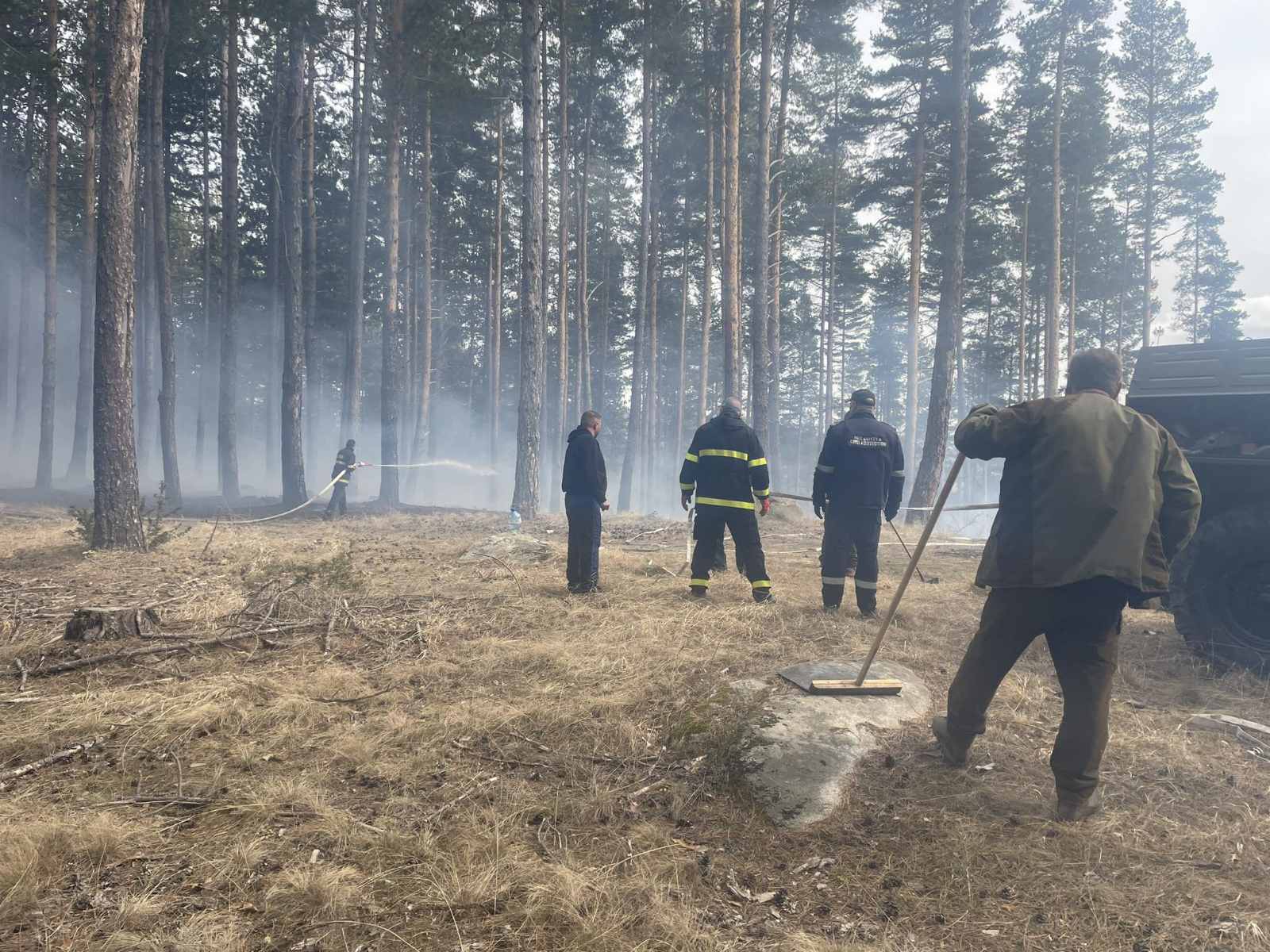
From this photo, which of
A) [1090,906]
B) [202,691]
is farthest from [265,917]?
[1090,906]

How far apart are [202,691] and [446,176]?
27023mm

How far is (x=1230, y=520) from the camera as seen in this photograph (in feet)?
16.5

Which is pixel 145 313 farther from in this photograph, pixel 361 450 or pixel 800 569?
pixel 800 569

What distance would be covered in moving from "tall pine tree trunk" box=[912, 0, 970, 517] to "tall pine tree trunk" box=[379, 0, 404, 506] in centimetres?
1265

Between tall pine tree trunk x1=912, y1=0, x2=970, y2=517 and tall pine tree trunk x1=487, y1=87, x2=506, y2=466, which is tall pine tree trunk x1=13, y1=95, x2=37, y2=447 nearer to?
tall pine tree trunk x1=487, y1=87, x2=506, y2=466

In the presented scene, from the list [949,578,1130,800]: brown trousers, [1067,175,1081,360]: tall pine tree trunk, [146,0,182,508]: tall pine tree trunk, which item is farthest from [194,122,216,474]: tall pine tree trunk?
[1067,175,1081,360]: tall pine tree trunk

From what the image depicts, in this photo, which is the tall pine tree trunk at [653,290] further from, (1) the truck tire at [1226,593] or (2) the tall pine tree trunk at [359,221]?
(1) the truck tire at [1226,593]

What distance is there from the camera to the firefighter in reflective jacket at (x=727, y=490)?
7.32 meters

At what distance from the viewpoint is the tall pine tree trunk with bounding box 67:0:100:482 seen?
14719 mm

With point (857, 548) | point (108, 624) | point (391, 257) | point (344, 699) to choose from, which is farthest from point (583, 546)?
point (391, 257)

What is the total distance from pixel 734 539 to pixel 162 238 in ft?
55.9

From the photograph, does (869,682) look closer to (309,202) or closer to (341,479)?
(341,479)

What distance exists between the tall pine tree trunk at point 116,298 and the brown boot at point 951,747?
374 inches

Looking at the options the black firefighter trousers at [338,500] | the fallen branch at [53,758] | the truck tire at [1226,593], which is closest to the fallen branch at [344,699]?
the fallen branch at [53,758]
